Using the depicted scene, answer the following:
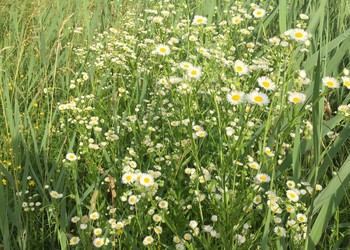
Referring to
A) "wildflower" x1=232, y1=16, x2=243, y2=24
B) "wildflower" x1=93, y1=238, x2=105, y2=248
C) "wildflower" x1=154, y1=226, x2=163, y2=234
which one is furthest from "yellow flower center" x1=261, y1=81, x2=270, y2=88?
"wildflower" x1=232, y1=16, x2=243, y2=24

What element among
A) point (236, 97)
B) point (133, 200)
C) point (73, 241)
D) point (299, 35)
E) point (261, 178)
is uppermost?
point (299, 35)

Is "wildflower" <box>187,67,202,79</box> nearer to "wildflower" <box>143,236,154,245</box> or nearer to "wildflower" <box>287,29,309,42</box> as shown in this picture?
"wildflower" <box>287,29,309,42</box>

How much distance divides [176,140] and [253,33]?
3.99 ft

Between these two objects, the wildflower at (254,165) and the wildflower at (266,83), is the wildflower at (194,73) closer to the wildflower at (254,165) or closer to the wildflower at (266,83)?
the wildflower at (266,83)

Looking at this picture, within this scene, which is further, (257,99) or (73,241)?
(73,241)

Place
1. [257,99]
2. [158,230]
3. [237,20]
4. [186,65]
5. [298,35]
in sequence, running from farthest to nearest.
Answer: [237,20], [186,65], [158,230], [298,35], [257,99]

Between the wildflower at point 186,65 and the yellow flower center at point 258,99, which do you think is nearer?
the yellow flower center at point 258,99

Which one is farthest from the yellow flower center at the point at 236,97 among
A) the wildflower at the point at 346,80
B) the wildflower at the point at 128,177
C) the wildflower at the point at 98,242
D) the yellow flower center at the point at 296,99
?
the wildflower at the point at 98,242

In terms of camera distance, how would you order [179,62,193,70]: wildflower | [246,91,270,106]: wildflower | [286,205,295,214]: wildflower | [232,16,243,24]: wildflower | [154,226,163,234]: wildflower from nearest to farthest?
[246,91,270,106]: wildflower → [286,205,295,214]: wildflower → [154,226,163,234]: wildflower → [179,62,193,70]: wildflower → [232,16,243,24]: wildflower

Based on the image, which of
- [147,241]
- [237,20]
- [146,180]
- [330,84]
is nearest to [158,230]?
[147,241]

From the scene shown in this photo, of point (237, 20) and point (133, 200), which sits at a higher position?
point (237, 20)

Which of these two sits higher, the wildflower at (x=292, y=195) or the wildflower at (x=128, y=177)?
the wildflower at (x=128, y=177)

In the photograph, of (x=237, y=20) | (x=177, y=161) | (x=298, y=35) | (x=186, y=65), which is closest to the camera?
(x=298, y=35)

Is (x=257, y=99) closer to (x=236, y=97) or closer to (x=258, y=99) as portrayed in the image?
(x=258, y=99)
